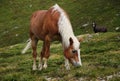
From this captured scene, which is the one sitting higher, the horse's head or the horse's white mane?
the horse's white mane

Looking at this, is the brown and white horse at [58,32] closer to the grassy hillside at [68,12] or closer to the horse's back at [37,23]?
the horse's back at [37,23]

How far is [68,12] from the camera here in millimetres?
67375

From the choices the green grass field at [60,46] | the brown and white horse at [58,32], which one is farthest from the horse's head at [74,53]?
the green grass field at [60,46]

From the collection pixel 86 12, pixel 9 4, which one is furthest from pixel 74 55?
pixel 9 4

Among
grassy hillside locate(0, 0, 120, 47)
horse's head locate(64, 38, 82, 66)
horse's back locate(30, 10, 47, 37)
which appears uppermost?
horse's back locate(30, 10, 47, 37)

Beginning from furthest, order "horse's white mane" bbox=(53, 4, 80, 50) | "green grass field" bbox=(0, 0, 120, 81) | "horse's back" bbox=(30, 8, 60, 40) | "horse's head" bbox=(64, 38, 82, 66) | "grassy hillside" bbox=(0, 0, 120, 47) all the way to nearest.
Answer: "grassy hillside" bbox=(0, 0, 120, 47) < "horse's back" bbox=(30, 8, 60, 40) < "green grass field" bbox=(0, 0, 120, 81) < "horse's white mane" bbox=(53, 4, 80, 50) < "horse's head" bbox=(64, 38, 82, 66)

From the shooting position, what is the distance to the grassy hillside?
2258 inches

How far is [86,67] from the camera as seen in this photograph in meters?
17.5

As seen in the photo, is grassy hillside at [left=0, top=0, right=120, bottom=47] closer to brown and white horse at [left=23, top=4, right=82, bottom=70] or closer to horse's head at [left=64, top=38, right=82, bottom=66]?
brown and white horse at [left=23, top=4, right=82, bottom=70]

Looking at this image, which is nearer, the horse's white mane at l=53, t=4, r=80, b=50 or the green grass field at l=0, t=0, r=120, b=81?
the horse's white mane at l=53, t=4, r=80, b=50

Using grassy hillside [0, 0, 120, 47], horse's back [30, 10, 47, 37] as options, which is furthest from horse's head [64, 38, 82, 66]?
grassy hillside [0, 0, 120, 47]

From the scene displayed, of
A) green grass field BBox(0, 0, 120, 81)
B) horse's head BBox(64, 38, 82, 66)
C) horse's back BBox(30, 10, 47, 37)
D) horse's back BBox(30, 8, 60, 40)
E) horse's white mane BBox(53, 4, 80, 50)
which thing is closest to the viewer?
horse's head BBox(64, 38, 82, 66)

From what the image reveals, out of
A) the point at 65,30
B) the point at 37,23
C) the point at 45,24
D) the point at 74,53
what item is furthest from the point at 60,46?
the point at 74,53

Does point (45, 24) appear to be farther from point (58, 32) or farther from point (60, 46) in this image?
point (60, 46)
